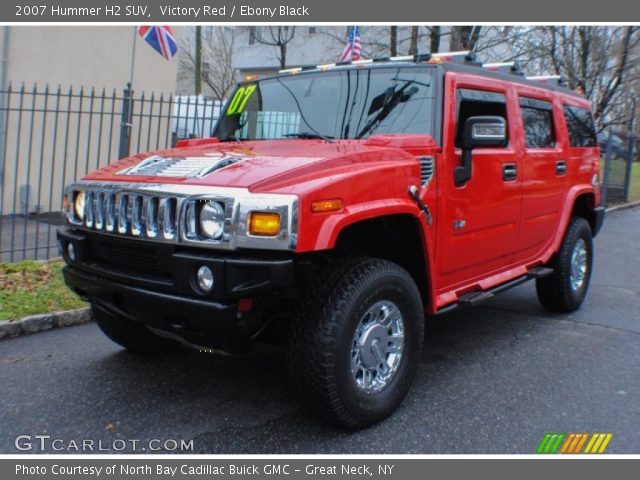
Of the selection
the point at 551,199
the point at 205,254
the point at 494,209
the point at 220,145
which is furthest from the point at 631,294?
the point at 205,254

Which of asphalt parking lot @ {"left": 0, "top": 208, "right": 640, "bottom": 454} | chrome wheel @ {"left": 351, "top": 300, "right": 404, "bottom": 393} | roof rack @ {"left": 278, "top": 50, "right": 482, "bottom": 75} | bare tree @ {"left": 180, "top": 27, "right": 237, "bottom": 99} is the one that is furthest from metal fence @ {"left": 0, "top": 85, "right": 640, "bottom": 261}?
bare tree @ {"left": 180, "top": 27, "right": 237, "bottom": 99}

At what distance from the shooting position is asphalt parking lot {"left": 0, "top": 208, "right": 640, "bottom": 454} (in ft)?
10.1

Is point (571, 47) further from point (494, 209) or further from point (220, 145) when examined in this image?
point (220, 145)

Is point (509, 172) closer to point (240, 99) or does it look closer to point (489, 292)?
point (489, 292)

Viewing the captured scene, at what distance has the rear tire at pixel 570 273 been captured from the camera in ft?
17.1

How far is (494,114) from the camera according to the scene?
14.0ft

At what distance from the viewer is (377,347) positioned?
319 cm

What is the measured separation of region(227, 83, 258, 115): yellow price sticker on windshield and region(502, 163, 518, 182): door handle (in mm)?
1976

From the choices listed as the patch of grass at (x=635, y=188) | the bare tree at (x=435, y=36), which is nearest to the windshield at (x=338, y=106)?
the bare tree at (x=435, y=36)

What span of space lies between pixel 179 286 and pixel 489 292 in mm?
2333

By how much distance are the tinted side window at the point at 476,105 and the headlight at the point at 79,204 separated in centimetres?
231

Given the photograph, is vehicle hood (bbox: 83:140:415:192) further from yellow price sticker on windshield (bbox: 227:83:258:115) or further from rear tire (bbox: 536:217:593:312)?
rear tire (bbox: 536:217:593:312)

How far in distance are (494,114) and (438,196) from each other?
1.10 m

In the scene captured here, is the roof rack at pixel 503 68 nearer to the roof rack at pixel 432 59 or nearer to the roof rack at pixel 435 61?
the roof rack at pixel 435 61
